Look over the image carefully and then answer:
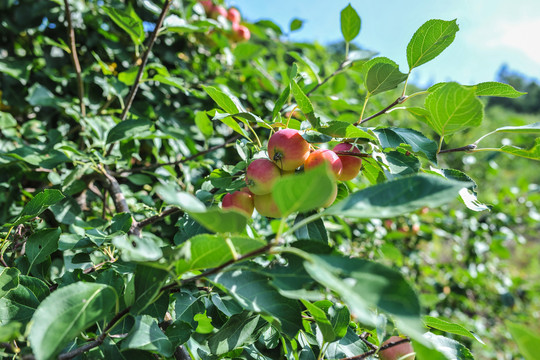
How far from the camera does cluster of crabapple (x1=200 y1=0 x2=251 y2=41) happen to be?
1569 millimetres

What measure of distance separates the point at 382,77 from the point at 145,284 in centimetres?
49

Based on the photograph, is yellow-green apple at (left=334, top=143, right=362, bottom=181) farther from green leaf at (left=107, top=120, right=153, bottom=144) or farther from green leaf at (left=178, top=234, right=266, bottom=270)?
green leaf at (left=107, top=120, right=153, bottom=144)

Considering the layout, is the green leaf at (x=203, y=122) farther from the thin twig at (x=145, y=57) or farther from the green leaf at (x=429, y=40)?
the green leaf at (x=429, y=40)

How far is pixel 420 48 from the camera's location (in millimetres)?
584

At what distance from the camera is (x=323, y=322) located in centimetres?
47

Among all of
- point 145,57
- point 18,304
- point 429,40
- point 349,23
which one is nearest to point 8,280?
point 18,304

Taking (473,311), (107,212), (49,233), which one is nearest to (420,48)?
(49,233)

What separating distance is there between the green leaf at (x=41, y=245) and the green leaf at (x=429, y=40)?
699mm

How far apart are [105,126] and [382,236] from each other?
4.09 feet

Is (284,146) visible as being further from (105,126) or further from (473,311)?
(473,311)

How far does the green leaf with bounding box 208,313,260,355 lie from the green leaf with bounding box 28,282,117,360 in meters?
0.19

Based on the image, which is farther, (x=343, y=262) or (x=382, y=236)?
(x=382, y=236)

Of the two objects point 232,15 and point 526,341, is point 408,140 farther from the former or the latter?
point 232,15

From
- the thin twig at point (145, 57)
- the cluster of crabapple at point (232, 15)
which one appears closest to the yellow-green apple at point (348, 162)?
the thin twig at point (145, 57)
